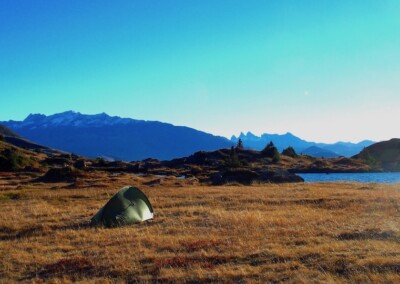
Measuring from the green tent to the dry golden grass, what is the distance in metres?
0.97

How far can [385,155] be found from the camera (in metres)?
183

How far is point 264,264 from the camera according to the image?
47.4 ft

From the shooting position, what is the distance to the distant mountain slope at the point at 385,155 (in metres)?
156

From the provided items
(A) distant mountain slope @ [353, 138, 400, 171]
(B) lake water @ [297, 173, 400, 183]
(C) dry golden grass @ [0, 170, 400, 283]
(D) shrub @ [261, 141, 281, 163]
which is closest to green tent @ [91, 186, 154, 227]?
(C) dry golden grass @ [0, 170, 400, 283]

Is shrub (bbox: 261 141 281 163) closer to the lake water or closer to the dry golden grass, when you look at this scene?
the lake water

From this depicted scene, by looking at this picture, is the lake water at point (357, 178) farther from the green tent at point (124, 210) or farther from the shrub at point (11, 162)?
the shrub at point (11, 162)

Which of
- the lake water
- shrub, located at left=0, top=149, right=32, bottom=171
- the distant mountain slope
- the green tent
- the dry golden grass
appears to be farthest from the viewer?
the distant mountain slope

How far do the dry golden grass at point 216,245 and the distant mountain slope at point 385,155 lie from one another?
135 metres

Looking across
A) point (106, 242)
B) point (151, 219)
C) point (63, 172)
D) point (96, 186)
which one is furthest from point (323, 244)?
point (63, 172)

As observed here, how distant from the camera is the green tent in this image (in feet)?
81.0

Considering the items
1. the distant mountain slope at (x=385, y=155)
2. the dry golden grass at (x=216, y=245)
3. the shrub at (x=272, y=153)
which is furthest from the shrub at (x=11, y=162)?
the distant mountain slope at (x=385, y=155)

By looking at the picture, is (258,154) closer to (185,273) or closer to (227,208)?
(227,208)

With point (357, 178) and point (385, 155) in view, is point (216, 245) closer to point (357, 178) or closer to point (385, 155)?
point (357, 178)

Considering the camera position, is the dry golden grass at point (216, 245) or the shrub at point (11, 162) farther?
the shrub at point (11, 162)
